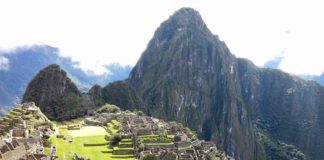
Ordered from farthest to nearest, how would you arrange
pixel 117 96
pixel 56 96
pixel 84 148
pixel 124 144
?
1. pixel 117 96
2. pixel 56 96
3. pixel 84 148
4. pixel 124 144

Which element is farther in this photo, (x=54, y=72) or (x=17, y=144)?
(x=54, y=72)

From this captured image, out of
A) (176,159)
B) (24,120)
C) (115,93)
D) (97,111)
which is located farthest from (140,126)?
(115,93)

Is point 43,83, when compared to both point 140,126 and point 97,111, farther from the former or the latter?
point 140,126

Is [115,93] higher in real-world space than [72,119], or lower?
higher

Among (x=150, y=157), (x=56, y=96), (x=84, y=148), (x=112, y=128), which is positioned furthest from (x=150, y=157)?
(x=56, y=96)

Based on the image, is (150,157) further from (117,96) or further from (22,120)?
(117,96)

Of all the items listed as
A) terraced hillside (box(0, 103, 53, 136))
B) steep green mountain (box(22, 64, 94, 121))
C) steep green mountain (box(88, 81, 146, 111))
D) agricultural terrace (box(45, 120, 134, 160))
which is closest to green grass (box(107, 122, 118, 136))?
agricultural terrace (box(45, 120, 134, 160))

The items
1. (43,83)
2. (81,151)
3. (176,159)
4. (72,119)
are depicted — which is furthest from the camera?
(43,83)

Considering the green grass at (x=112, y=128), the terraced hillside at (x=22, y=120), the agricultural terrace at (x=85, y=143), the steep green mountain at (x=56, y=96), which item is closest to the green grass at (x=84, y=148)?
the agricultural terrace at (x=85, y=143)
